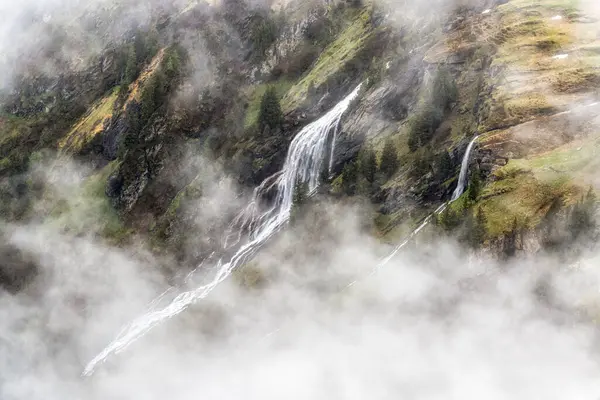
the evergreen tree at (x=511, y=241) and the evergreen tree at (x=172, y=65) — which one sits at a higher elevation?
the evergreen tree at (x=172, y=65)

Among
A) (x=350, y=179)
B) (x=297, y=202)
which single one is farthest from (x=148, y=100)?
(x=350, y=179)

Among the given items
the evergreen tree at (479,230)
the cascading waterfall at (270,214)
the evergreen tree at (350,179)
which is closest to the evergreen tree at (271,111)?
the cascading waterfall at (270,214)

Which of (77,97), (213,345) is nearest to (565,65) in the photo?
(213,345)

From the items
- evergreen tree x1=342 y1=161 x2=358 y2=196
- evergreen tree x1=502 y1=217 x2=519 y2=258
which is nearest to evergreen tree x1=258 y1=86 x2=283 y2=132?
evergreen tree x1=342 y1=161 x2=358 y2=196

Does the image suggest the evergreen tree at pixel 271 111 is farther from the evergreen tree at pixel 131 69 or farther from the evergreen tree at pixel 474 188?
the evergreen tree at pixel 474 188

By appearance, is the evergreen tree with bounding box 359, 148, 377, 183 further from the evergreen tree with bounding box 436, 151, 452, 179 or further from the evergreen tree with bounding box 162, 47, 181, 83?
the evergreen tree with bounding box 162, 47, 181, 83

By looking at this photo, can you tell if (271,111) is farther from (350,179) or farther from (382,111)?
(350,179)

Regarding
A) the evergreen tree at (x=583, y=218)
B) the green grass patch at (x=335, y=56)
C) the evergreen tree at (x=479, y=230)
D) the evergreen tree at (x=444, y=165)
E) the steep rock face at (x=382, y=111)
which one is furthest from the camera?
the green grass patch at (x=335, y=56)
